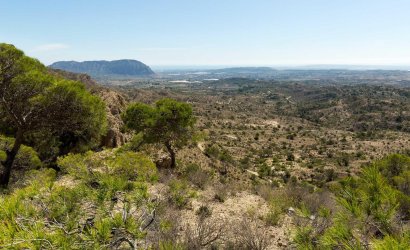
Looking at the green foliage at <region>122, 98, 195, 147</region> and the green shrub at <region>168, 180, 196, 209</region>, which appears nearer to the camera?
the green shrub at <region>168, 180, 196, 209</region>

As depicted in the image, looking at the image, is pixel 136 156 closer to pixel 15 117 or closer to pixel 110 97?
pixel 15 117

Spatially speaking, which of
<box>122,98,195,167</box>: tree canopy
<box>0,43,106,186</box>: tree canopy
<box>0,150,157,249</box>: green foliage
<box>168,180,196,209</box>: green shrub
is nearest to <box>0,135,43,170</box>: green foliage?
<box>0,43,106,186</box>: tree canopy

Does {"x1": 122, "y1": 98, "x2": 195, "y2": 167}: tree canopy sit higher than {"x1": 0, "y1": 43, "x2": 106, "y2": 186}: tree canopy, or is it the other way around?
{"x1": 0, "y1": 43, "x2": 106, "y2": 186}: tree canopy

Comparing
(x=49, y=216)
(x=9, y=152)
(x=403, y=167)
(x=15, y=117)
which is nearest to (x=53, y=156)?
(x=9, y=152)

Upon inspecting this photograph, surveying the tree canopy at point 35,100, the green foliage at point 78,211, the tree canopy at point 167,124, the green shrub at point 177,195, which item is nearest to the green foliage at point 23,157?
the tree canopy at point 35,100

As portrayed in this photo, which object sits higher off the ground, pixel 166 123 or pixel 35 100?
pixel 35 100

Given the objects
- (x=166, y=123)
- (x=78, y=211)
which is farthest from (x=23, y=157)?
(x=78, y=211)

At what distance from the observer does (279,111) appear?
107 meters

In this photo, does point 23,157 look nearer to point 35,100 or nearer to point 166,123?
point 35,100

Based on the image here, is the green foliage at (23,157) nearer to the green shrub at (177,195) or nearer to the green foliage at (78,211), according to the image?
the green foliage at (78,211)

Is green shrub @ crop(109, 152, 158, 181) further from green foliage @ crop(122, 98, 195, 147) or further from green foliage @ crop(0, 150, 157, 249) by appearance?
green foliage @ crop(122, 98, 195, 147)

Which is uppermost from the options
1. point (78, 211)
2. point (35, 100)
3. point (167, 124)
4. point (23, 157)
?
point (35, 100)

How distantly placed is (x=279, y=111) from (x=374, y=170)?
105120 millimetres

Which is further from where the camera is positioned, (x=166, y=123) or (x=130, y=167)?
(x=166, y=123)
